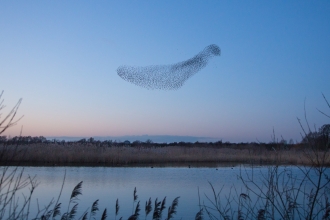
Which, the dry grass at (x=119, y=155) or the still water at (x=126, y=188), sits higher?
the dry grass at (x=119, y=155)

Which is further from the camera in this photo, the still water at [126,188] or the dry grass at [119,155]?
the dry grass at [119,155]

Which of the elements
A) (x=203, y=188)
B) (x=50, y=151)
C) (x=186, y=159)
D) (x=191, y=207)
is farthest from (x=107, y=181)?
(x=186, y=159)

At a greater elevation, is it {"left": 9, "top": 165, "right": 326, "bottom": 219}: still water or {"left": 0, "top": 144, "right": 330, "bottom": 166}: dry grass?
{"left": 0, "top": 144, "right": 330, "bottom": 166}: dry grass

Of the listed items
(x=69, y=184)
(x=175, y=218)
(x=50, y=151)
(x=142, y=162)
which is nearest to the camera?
(x=175, y=218)

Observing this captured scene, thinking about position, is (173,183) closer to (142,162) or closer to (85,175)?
(85,175)

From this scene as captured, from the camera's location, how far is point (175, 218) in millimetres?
9133

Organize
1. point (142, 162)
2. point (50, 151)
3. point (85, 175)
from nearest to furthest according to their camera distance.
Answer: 1. point (85, 175)
2. point (50, 151)
3. point (142, 162)

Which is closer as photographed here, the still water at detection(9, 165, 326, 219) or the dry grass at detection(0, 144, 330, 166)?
the still water at detection(9, 165, 326, 219)

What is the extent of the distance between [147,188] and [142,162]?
1132 centimetres

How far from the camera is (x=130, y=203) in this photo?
36.6 feet

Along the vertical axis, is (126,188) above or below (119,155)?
below

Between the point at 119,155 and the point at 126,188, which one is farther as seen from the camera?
the point at 119,155

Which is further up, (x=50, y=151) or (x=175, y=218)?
(x=50, y=151)

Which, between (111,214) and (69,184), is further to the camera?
(69,184)
